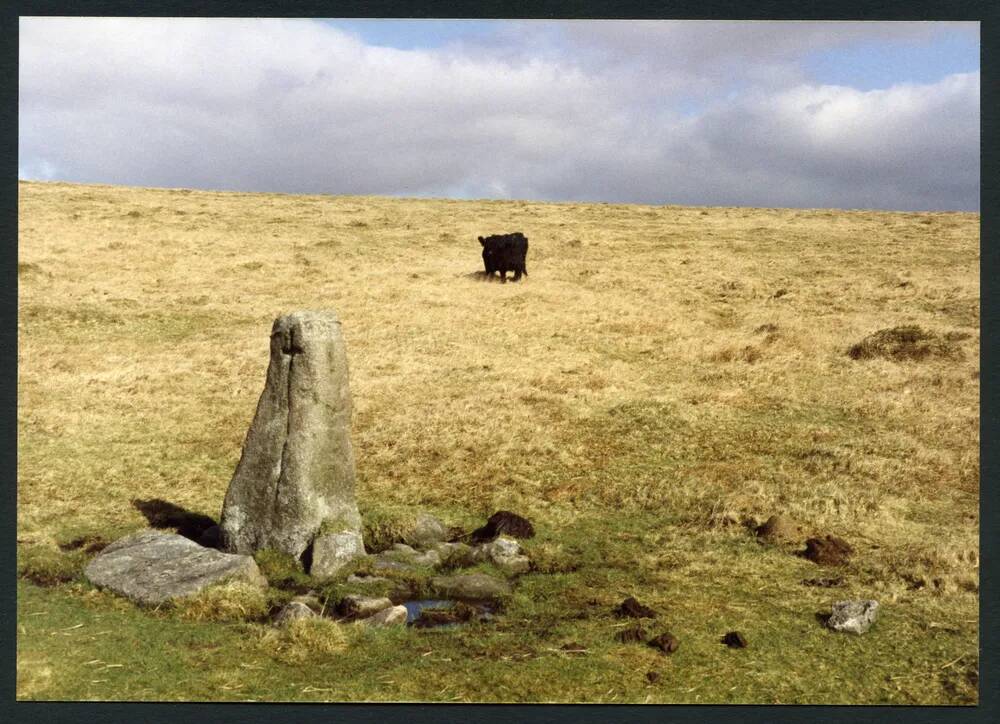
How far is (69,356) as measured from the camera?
23.4 metres

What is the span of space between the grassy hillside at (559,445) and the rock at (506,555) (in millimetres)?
290

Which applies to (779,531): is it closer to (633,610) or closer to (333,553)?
(633,610)

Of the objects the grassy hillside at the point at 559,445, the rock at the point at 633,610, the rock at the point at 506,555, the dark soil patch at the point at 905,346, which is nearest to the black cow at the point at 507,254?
the grassy hillside at the point at 559,445

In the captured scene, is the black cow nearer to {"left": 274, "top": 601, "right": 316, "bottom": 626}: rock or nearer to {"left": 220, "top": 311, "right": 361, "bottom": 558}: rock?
{"left": 220, "top": 311, "right": 361, "bottom": 558}: rock

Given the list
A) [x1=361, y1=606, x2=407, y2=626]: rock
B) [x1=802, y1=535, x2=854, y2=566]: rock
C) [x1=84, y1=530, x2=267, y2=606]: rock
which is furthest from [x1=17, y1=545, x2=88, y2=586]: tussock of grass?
[x1=802, y1=535, x2=854, y2=566]: rock

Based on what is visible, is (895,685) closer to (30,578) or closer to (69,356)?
(30,578)

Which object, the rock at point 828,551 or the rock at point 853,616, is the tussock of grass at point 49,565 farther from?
the rock at point 828,551

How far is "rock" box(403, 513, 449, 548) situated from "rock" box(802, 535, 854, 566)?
5.19 m

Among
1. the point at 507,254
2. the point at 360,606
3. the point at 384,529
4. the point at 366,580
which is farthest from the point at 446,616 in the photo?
the point at 507,254

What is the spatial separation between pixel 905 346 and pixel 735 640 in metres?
16.0

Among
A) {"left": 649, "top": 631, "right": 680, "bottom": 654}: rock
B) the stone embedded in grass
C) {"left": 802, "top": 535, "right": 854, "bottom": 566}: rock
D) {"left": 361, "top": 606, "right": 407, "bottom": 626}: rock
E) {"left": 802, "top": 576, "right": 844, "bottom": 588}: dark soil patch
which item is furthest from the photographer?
{"left": 802, "top": 535, "right": 854, "bottom": 566}: rock

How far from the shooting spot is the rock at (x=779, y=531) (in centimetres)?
1312

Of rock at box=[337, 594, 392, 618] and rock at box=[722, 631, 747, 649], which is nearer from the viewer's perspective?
rock at box=[722, 631, 747, 649]

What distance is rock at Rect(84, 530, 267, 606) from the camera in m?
10.7
